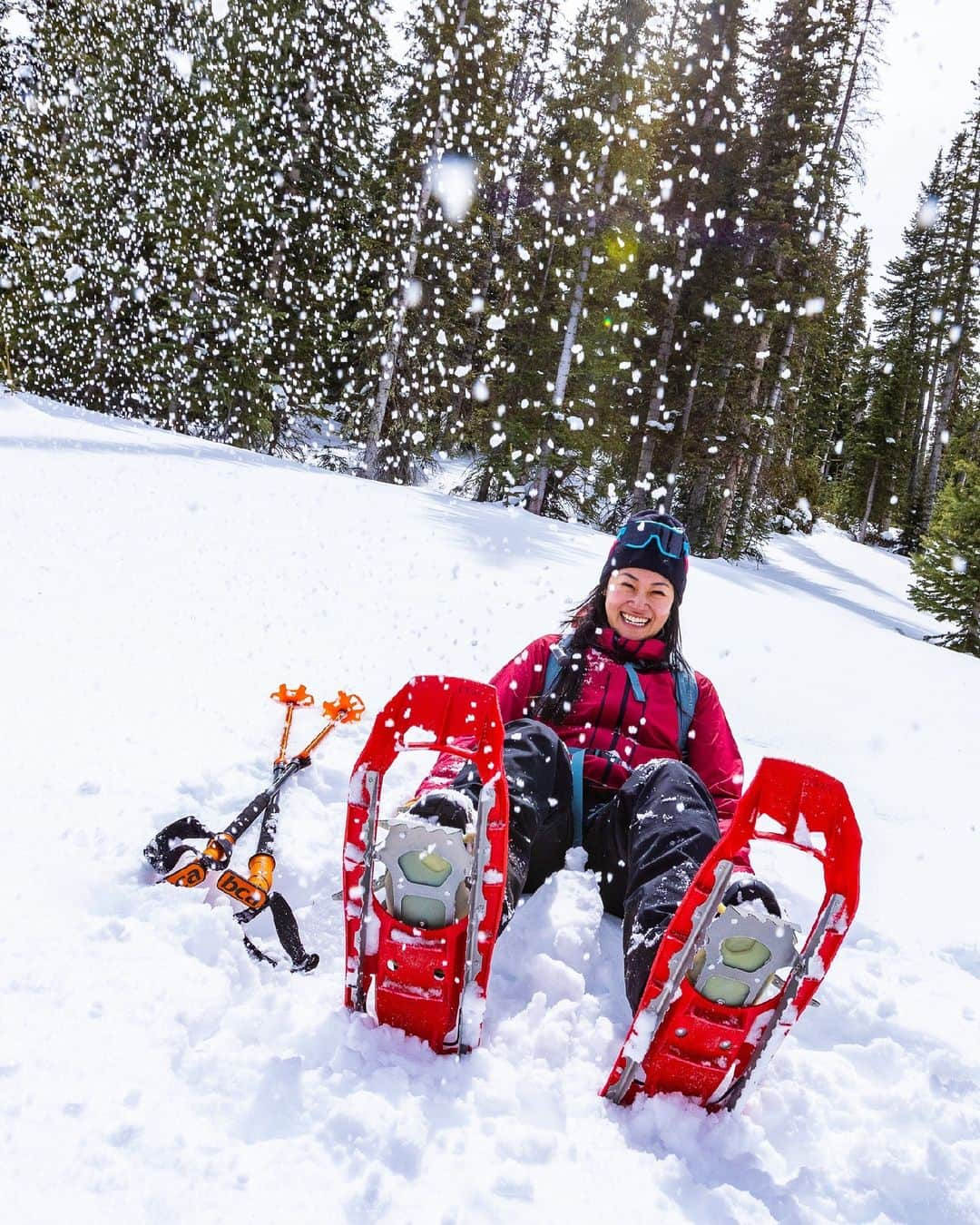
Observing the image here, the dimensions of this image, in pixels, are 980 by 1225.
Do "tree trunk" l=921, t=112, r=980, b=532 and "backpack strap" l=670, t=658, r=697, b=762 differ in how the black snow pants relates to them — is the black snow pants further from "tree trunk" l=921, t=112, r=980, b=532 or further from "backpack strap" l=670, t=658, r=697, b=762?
"tree trunk" l=921, t=112, r=980, b=532

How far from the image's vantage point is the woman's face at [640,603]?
306 centimetres

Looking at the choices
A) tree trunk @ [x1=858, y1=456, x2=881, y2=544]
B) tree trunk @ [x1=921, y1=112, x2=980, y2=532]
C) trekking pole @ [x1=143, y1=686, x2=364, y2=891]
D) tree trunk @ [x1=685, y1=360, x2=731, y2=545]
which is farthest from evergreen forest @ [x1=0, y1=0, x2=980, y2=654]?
tree trunk @ [x1=858, y1=456, x2=881, y2=544]

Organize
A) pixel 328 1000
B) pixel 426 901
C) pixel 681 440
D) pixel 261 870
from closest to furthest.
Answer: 1. pixel 426 901
2. pixel 328 1000
3. pixel 261 870
4. pixel 681 440

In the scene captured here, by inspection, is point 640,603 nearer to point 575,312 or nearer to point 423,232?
point 575,312

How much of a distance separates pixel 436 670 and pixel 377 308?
13.4m

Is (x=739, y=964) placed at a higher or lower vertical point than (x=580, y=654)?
lower

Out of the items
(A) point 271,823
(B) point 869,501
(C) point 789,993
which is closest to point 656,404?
(A) point 271,823

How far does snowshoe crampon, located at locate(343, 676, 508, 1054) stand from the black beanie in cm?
138

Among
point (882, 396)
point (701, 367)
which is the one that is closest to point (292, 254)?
point (701, 367)

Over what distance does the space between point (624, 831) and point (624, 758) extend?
1.05 ft

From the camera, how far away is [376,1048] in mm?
1837

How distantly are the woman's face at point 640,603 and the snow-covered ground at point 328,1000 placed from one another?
101 centimetres

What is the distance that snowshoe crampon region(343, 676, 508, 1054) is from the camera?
175 centimetres

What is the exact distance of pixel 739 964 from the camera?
1.66 meters
